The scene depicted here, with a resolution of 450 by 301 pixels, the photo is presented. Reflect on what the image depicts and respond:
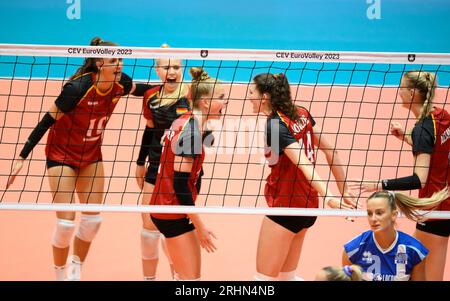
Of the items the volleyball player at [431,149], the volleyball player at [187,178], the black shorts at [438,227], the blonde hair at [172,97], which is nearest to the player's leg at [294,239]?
the volleyball player at [431,149]

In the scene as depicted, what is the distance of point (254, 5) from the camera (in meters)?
13.1

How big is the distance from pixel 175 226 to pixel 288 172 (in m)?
0.84

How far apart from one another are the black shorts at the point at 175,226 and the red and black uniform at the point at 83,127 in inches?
45.5

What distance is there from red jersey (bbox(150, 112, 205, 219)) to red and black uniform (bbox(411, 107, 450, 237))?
1434 mm

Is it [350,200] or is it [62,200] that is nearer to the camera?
[350,200]

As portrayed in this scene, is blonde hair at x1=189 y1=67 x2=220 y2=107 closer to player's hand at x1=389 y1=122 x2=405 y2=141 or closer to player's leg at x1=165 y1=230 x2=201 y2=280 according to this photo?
player's leg at x1=165 y1=230 x2=201 y2=280

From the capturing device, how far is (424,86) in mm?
5316

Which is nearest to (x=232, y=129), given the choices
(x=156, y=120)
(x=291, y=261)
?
(x=156, y=120)

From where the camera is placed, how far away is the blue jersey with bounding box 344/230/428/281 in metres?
4.64

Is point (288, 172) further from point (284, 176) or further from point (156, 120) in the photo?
point (156, 120)

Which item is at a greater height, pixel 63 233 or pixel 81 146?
pixel 81 146

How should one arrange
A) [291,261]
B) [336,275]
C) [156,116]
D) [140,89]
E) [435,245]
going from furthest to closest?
1. [140,89]
2. [156,116]
3. [291,261]
4. [435,245]
5. [336,275]
